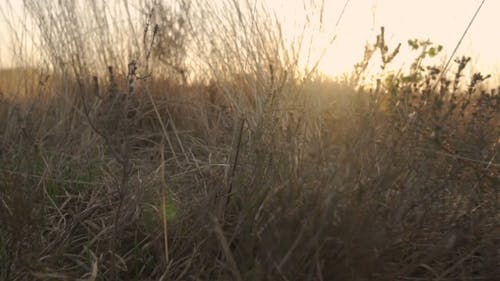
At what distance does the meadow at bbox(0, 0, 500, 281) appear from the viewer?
1021 millimetres

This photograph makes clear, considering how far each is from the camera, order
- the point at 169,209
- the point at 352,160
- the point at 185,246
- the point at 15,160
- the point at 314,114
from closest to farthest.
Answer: the point at 352,160
the point at 185,246
the point at 169,209
the point at 314,114
the point at 15,160

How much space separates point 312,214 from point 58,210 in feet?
2.71

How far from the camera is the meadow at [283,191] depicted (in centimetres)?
102

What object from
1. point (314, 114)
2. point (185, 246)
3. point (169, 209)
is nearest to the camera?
point (185, 246)

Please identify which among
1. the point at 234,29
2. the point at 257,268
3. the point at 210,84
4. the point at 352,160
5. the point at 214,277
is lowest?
the point at 214,277

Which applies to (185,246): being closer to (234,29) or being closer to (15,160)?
(15,160)

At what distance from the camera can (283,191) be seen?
118 cm

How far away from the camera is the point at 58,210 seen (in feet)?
4.80

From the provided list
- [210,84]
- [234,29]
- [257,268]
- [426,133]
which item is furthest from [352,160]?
[210,84]

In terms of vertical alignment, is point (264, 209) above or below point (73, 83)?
below

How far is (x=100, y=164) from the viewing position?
1.95 meters

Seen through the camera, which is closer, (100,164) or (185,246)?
(185,246)

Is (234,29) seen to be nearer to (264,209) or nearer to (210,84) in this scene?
(210,84)

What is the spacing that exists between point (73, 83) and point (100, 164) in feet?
3.28
